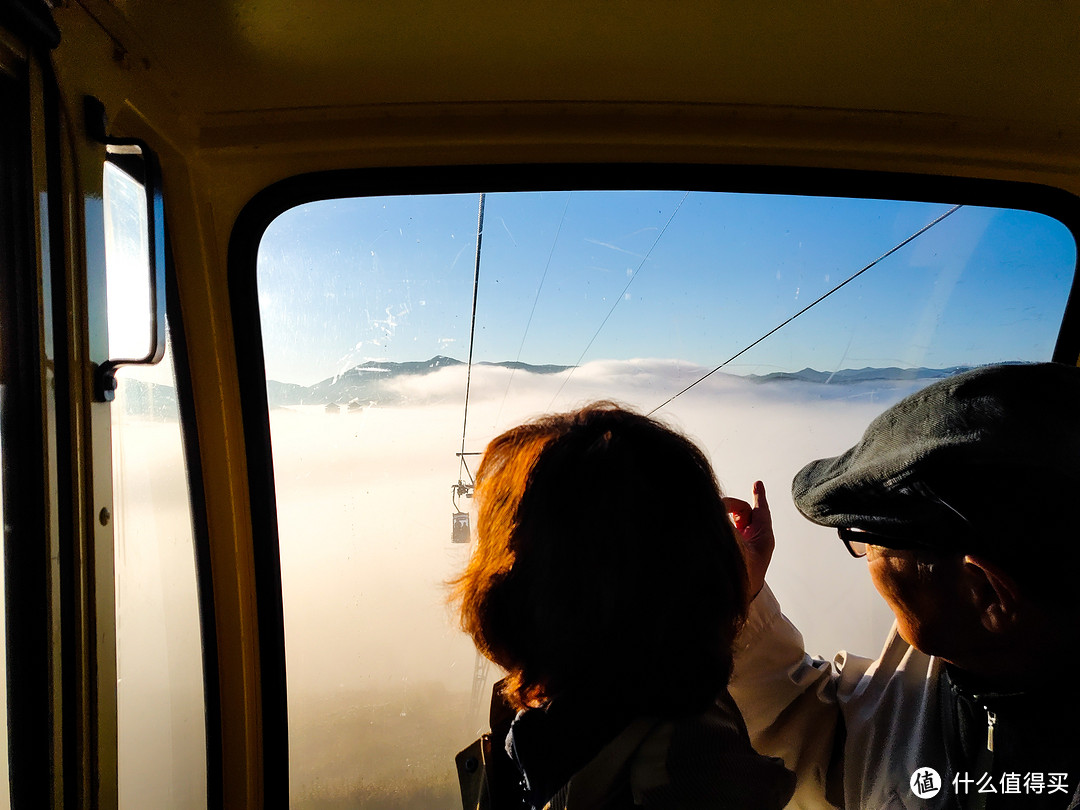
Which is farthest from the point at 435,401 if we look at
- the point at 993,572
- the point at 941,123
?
the point at 941,123

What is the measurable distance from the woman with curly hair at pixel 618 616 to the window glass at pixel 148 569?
82cm

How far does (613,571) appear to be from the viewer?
1.03 meters

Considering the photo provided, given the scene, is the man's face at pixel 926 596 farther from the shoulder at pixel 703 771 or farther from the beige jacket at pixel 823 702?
the shoulder at pixel 703 771

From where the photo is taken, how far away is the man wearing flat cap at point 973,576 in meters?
1.18

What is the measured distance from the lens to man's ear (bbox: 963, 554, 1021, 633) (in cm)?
121

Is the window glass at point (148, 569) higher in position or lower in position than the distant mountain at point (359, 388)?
lower

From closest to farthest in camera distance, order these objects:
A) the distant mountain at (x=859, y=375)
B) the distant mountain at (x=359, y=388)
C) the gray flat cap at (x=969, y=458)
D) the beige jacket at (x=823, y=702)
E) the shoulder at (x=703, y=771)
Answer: the shoulder at (x=703, y=771) < the gray flat cap at (x=969, y=458) < the beige jacket at (x=823, y=702) < the distant mountain at (x=359, y=388) < the distant mountain at (x=859, y=375)

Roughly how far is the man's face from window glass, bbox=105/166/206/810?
5.05 feet

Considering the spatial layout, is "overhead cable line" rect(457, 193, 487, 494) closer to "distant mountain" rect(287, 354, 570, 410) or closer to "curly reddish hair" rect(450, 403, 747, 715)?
"distant mountain" rect(287, 354, 570, 410)

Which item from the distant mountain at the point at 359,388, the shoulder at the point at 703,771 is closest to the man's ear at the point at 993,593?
the shoulder at the point at 703,771

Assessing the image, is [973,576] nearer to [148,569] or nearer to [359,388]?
[359,388]

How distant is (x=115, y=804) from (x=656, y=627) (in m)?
1.03

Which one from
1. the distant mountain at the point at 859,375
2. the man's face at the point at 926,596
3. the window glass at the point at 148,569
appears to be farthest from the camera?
the distant mountain at the point at 859,375

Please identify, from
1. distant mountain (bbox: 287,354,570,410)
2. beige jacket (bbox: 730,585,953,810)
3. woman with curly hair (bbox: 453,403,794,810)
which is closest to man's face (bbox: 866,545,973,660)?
beige jacket (bbox: 730,585,953,810)
